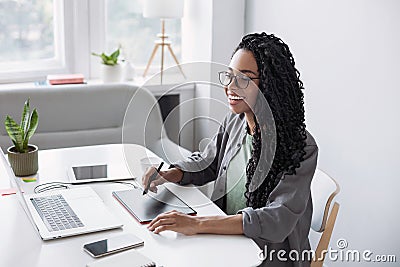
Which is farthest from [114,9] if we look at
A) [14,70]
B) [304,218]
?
[304,218]

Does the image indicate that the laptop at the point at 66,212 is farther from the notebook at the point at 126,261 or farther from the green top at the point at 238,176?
the green top at the point at 238,176

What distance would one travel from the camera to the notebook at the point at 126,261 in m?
1.43

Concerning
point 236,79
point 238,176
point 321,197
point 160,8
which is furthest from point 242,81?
point 160,8

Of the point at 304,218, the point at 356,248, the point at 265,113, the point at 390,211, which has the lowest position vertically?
the point at 356,248

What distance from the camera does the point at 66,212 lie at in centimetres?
173

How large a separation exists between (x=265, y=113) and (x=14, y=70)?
82.5 inches

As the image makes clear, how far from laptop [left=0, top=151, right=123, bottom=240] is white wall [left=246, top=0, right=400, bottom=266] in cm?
114

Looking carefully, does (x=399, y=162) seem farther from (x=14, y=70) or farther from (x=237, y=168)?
(x=14, y=70)

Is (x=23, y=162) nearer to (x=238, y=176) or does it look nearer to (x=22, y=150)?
(x=22, y=150)

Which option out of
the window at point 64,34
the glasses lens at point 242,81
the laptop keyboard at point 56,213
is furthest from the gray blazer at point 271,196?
the window at point 64,34

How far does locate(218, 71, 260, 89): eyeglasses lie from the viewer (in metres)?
1.67

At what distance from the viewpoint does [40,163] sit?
2.20 metres

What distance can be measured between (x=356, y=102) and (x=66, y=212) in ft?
4.25

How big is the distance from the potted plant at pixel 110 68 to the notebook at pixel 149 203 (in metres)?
1.52
